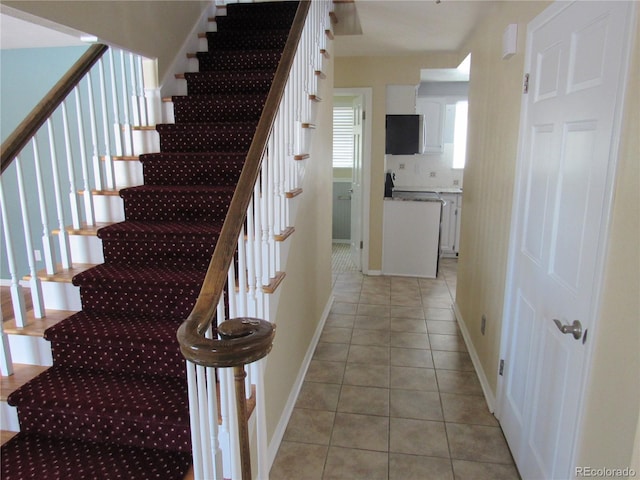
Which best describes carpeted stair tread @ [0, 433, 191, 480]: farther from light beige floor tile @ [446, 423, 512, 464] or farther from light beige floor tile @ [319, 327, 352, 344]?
light beige floor tile @ [319, 327, 352, 344]

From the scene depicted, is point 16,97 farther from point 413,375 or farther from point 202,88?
point 413,375

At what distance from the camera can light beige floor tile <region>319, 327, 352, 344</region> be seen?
3.58 metres

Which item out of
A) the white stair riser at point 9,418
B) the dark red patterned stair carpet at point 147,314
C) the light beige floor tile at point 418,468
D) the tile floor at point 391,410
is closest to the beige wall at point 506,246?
the tile floor at point 391,410

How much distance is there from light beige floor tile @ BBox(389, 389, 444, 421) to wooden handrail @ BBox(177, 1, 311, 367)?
1723mm

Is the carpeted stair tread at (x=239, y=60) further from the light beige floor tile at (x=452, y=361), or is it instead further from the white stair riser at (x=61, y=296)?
the light beige floor tile at (x=452, y=361)

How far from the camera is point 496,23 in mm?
2846

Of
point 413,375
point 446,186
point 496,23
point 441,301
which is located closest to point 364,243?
point 441,301

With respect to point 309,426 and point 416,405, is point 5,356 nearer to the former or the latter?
point 309,426

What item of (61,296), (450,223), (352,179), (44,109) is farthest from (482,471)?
(450,223)

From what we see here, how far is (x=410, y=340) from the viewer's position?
359 cm

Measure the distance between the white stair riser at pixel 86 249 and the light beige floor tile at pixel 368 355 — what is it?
1865 millimetres

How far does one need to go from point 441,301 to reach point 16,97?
16.6ft

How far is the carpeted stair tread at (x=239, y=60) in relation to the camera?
3342 mm

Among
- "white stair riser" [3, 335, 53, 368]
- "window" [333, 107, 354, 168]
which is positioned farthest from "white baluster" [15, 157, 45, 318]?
"window" [333, 107, 354, 168]
